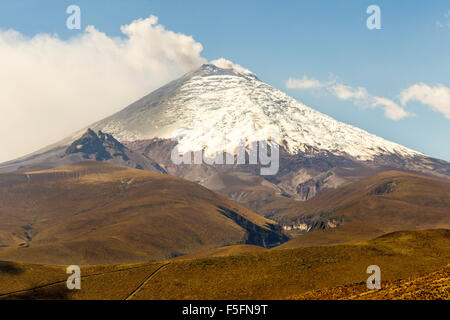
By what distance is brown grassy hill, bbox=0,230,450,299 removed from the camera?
153750 mm

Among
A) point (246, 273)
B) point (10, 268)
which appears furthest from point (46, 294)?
point (246, 273)

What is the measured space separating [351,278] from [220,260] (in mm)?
51373

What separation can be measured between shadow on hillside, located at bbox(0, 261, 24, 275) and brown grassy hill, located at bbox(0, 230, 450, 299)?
0.34 meters

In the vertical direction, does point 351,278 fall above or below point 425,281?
below

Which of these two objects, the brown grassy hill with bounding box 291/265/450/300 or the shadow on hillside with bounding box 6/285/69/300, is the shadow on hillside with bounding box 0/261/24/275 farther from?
the brown grassy hill with bounding box 291/265/450/300

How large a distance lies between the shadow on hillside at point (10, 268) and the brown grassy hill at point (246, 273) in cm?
34

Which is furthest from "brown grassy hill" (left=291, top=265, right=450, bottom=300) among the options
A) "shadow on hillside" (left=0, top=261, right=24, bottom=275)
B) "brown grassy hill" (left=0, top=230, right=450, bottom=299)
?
"shadow on hillside" (left=0, top=261, right=24, bottom=275)

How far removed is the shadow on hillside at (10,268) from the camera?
573ft

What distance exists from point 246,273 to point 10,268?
3319 inches

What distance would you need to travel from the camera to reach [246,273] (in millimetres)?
167750

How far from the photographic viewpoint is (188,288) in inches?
6289
